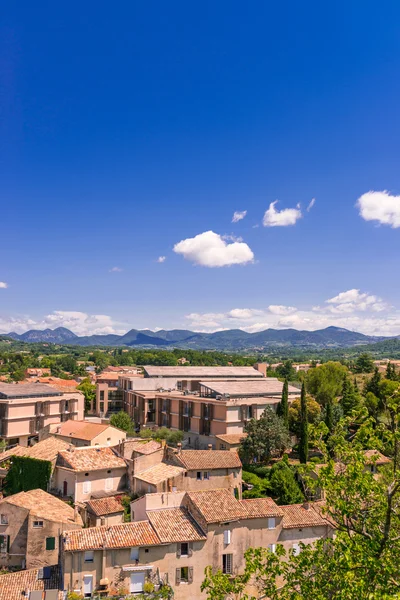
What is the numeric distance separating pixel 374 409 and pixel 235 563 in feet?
160

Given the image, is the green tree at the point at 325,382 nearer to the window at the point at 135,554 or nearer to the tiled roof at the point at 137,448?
the tiled roof at the point at 137,448

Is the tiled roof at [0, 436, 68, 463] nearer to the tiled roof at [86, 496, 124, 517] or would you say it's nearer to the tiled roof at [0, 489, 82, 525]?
the tiled roof at [0, 489, 82, 525]

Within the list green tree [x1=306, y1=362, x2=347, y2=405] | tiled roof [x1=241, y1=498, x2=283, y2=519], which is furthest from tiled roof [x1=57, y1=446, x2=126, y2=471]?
green tree [x1=306, y1=362, x2=347, y2=405]

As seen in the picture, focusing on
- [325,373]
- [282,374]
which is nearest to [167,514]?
[325,373]

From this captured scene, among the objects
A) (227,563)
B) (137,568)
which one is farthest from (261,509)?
(137,568)

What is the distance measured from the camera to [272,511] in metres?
34.2

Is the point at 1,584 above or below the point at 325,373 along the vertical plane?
below

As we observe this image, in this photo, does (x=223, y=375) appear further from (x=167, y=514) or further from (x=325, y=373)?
(x=167, y=514)

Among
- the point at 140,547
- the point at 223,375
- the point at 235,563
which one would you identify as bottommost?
the point at 235,563

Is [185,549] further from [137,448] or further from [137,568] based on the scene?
[137,448]

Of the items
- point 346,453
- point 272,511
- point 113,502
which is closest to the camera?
point 346,453

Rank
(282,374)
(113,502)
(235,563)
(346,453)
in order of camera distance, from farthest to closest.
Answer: (282,374) → (113,502) → (235,563) → (346,453)

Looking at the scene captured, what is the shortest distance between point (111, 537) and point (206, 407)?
3714cm

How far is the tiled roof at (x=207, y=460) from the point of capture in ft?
141
